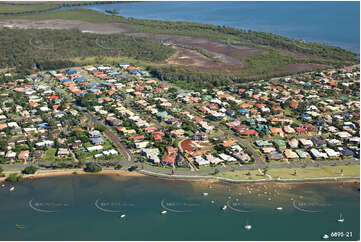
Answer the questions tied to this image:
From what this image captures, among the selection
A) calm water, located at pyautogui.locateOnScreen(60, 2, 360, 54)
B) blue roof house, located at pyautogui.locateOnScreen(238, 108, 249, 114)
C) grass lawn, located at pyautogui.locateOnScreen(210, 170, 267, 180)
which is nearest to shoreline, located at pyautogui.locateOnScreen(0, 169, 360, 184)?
grass lawn, located at pyautogui.locateOnScreen(210, 170, 267, 180)

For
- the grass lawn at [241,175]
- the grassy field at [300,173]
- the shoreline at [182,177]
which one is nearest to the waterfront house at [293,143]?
the grassy field at [300,173]

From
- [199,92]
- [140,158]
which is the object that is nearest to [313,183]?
[140,158]

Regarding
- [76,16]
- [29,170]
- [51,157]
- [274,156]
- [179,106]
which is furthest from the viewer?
[76,16]

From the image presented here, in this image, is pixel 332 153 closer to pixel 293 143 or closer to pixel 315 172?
pixel 293 143

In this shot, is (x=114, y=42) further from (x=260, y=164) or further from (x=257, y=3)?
(x=257, y=3)

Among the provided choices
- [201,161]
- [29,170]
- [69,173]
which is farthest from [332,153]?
[29,170]

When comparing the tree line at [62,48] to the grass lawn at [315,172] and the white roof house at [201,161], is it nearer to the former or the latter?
the white roof house at [201,161]
